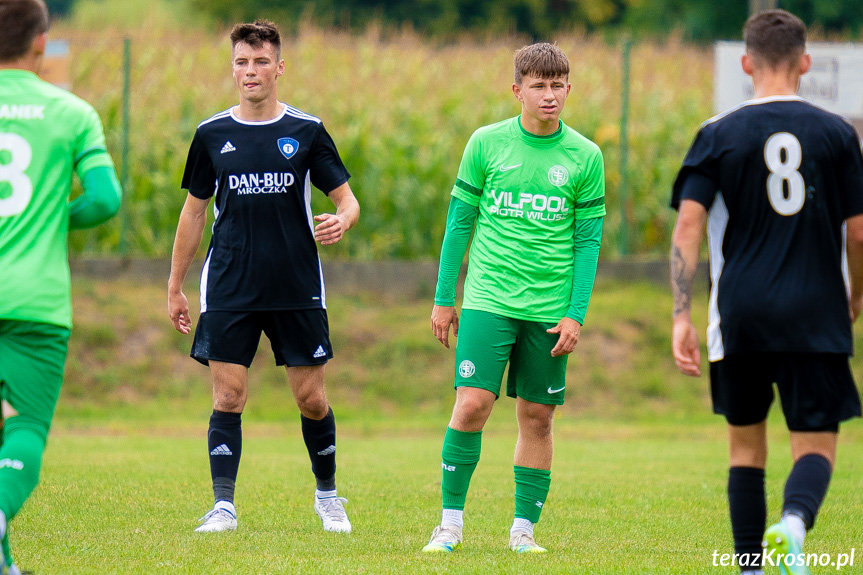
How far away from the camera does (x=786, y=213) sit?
4.36m

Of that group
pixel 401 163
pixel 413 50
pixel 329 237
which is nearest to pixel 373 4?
pixel 413 50

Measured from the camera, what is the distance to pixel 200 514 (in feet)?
22.1

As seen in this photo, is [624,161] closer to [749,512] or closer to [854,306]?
[854,306]

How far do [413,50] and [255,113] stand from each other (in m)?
16.4

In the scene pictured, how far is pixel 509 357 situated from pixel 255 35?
220 centimetres

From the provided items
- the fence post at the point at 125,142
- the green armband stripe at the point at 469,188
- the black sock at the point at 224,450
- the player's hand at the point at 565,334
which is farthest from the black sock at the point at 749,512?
the fence post at the point at 125,142

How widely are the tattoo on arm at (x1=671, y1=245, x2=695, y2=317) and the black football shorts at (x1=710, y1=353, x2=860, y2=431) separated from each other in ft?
0.85

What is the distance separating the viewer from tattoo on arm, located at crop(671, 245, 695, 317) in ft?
14.9

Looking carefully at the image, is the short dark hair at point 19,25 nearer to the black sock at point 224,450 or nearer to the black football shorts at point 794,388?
the black sock at point 224,450

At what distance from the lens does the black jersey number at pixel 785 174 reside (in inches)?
171

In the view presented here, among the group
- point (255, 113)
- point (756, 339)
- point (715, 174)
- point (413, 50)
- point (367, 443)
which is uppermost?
point (413, 50)

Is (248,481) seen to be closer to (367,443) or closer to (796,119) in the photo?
(367,443)

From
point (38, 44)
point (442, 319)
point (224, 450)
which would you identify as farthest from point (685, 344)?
point (224, 450)

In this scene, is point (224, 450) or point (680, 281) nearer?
point (680, 281)
